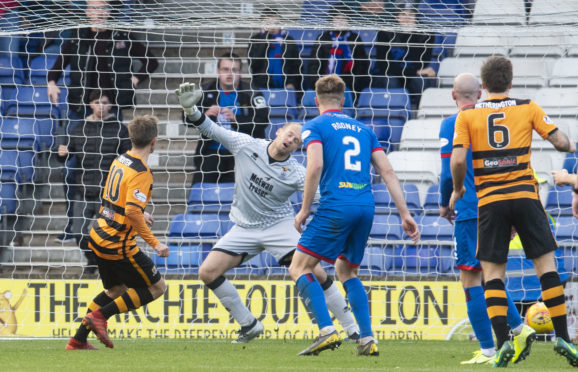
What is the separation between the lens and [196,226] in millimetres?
11094

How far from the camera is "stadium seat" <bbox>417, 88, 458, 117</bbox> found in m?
12.6

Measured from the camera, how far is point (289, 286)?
991 centimetres

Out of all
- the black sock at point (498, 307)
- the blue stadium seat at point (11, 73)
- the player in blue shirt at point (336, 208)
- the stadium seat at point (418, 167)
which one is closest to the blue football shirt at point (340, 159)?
the player in blue shirt at point (336, 208)

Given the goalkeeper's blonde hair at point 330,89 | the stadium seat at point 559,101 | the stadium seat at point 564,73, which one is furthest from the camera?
the stadium seat at point 564,73

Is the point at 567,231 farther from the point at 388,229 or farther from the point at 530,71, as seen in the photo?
the point at 530,71

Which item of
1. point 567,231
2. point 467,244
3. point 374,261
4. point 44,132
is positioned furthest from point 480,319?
point 44,132

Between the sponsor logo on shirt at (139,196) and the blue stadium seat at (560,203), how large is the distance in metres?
5.00

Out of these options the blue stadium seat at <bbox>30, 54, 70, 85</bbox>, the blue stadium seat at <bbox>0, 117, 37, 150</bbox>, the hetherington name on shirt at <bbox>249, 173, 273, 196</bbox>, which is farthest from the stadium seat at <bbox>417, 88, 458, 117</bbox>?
the blue stadium seat at <bbox>0, 117, 37, 150</bbox>

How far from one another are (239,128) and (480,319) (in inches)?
217

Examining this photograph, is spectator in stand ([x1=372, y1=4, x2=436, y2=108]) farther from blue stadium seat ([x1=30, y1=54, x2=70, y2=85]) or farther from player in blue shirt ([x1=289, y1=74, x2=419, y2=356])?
player in blue shirt ([x1=289, y1=74, x2=419, y2=356])

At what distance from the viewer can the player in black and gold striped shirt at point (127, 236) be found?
7.67 metres

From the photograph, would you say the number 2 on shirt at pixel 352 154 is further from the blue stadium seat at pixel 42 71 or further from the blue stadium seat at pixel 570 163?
the blue stadium seat at pixel 42 71

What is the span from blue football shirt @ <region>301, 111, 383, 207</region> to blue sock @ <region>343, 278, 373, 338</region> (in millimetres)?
607

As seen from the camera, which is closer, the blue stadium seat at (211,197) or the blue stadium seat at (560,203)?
the blue stadium seat at (560,203)
